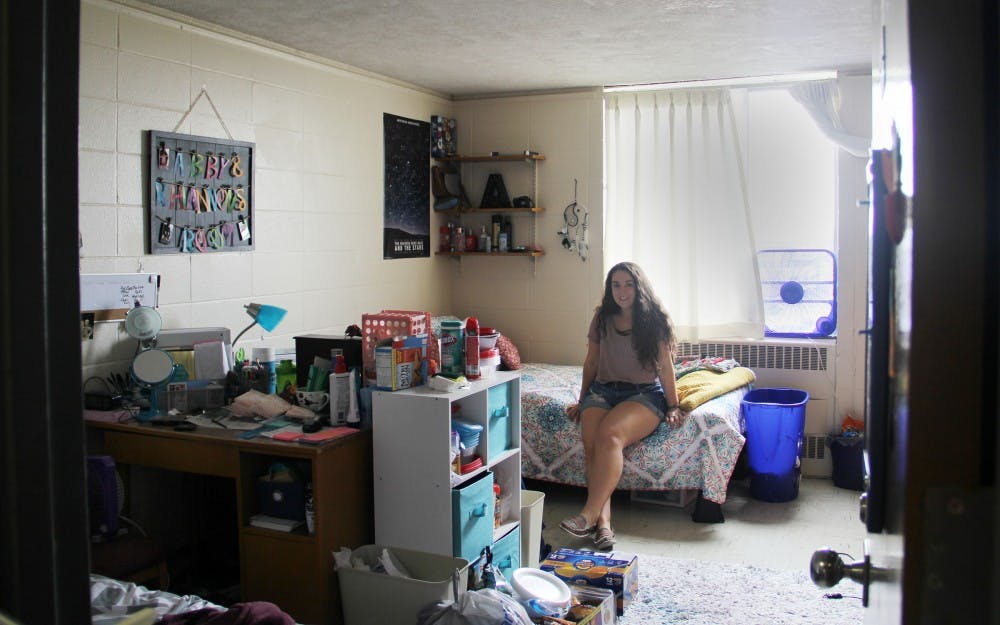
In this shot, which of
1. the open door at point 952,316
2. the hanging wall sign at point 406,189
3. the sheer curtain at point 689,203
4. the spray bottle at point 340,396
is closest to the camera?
the open door at point 952,316

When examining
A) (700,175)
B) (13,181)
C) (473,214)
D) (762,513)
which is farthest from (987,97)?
(473,214)

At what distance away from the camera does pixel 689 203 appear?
558 cm

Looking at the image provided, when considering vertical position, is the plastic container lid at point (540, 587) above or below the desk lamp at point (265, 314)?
below

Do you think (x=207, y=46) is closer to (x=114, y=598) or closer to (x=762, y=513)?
(x=114, y=598)

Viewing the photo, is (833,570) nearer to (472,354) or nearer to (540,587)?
(540,587)

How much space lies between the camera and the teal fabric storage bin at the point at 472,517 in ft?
9.72

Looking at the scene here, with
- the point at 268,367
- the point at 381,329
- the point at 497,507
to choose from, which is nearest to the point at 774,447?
the point at 497,507

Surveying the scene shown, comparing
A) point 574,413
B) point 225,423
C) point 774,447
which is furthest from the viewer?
point 774,447

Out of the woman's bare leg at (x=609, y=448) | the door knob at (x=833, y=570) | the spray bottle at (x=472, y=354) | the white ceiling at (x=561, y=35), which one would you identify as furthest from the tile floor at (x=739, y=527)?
the door knob at (x=833, y=570)

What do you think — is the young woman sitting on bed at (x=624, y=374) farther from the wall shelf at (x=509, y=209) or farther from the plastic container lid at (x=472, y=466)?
the wall shelf at (x=509, y=209)

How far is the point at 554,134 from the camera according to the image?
5867mm

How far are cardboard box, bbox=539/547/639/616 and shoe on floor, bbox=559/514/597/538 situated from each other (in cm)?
58

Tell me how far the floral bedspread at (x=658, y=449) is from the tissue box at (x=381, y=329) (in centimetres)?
161

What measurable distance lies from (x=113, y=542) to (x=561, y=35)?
3.02 meters
